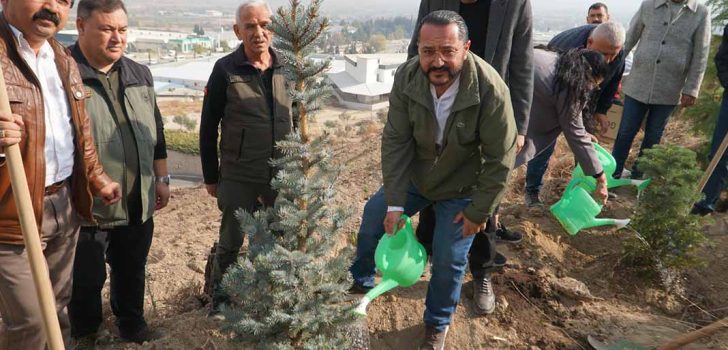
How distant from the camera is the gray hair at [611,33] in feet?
11.4

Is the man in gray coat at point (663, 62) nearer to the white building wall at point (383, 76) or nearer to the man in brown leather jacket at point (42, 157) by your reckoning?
the man in brown leather jacket at point (42, 157)

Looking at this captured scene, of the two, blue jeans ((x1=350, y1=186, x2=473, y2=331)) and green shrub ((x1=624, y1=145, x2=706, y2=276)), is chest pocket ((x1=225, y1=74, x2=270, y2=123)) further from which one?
green shrub ((x1=624, y1=145, x2=706, y2=276))

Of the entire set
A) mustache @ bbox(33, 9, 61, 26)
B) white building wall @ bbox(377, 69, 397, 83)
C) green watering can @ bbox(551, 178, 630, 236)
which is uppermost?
mustache @ bbox(33, 9, 61, 26)

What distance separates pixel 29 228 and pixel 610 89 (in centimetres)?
413

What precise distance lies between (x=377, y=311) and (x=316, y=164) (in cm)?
140

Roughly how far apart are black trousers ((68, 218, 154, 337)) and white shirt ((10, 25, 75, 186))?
58cm

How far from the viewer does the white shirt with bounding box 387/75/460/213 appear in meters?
2.46

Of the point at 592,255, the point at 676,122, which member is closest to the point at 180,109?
the point at 676,122

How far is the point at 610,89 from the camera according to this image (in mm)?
4137

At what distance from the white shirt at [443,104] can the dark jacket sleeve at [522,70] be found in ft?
2.42

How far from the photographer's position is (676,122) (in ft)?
27.8

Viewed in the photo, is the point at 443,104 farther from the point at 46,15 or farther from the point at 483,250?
the point at 46,15

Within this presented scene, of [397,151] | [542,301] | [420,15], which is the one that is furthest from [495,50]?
[542,301]

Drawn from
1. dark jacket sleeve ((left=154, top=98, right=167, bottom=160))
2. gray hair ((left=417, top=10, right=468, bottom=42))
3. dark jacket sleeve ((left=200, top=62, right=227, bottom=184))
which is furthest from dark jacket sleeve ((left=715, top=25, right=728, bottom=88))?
dark jacket sleeve ((left=154, top=98, right=167, bottom=160))
